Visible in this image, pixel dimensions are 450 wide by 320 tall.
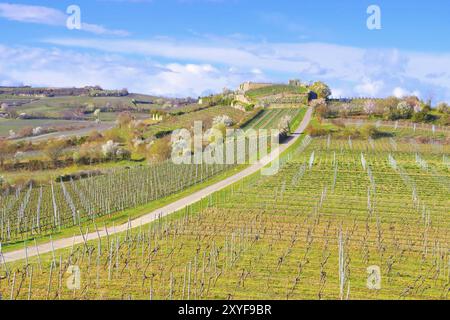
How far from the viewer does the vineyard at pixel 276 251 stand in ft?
69.8

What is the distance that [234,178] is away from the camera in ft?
168

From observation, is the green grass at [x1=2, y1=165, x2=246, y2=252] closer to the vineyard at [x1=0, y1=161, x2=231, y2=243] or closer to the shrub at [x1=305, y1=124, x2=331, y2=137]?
the vineyard at [x1=0, y1=161, x2=231, y2=243]

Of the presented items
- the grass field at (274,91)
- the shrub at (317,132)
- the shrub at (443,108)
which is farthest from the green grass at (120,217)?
the grass field at (274,91)

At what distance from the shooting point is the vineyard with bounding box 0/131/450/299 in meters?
21.3

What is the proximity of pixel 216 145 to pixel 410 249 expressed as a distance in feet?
149

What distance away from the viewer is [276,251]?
26484mm

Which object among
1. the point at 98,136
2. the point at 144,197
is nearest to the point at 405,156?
the point at 144,197

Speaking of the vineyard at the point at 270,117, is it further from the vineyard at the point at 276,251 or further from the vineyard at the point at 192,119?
the vineyard at the point at 276,251

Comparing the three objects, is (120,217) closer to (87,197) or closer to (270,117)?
(87,197)

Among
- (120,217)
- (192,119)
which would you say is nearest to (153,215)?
(120,217)

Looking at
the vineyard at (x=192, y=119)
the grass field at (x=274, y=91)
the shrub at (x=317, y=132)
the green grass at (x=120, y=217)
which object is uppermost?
the grass field at (x=274, y=91)

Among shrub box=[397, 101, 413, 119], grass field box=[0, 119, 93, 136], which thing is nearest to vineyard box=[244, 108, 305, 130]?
shrub box=[397, 101, 413, 119]

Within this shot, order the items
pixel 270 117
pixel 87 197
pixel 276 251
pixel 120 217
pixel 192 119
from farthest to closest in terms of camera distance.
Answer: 1. pixel 270 117
2. pixel 192 119
3. pixel 87 197
4. pixel 120 217
5. pixel 276 251
